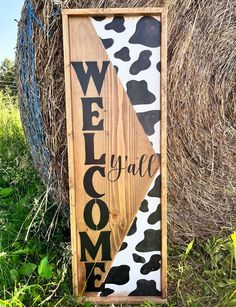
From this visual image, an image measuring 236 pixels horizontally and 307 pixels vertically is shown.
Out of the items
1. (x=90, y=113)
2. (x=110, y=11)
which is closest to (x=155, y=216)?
(x=90, y=113)

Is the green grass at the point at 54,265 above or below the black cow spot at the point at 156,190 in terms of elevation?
below

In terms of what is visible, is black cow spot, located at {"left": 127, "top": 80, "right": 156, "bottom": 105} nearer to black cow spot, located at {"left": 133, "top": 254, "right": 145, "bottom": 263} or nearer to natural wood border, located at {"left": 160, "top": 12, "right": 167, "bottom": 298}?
natural wood border, located at {"left": 160, "top": 12, "right": 167, "bottom": 298}

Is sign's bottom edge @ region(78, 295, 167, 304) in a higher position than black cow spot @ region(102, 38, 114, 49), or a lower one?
lower

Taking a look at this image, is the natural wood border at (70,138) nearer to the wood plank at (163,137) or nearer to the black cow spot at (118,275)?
the black cow spot at (118,275)

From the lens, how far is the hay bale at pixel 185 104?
155 centimetres

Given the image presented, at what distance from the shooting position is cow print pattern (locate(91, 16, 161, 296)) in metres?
1.42

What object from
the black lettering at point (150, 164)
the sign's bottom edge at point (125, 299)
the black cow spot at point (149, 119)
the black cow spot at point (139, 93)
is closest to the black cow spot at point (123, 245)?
the sign's bottom edge at point (125, 299)

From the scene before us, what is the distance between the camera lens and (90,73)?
1.45m

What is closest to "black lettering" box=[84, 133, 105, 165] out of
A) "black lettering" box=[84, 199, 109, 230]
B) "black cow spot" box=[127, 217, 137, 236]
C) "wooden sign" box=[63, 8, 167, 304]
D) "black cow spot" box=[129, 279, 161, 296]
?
"wooden sign" box=[63, 8, 167, 304]

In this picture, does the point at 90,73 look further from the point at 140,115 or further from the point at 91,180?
the point at 91,180

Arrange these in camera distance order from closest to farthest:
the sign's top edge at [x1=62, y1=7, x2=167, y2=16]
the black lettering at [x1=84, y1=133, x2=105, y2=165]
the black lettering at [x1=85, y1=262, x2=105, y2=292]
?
the sign's top edge at [x1=62, y1=7, x2=167, y2=16] → the black lettering at [x1=84, y1=133, x2=105, y2=165] → the black lettering at [x1=85, y1=262, x2=105, y2=292]

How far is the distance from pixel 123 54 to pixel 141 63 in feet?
0.27

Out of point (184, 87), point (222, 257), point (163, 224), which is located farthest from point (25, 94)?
point (222, 257)

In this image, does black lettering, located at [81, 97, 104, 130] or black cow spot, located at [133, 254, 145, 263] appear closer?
black lettering, located at [81, 97, 104, 130]
